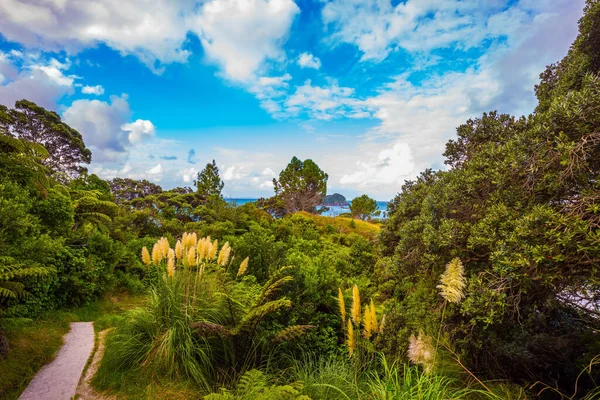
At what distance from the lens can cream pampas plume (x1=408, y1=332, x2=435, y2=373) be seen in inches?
128

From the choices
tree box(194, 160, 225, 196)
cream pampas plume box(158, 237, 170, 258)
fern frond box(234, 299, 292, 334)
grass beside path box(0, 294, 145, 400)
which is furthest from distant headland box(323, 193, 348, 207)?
fern frond box(234, 299, 292, 334)

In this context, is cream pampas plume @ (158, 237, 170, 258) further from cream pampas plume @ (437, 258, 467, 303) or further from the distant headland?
the distant headland

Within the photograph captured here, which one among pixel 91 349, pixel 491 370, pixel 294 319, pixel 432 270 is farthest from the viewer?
pixel 91 349

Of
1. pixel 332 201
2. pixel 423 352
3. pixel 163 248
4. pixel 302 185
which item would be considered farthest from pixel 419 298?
pixel 332 201

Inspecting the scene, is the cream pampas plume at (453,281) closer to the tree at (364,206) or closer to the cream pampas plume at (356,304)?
the cream pampas plume at (356,304)

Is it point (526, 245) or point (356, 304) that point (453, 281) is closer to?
point (526, 245)

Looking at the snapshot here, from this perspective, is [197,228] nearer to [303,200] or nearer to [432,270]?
[432,270]

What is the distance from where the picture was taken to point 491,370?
3.98 meters

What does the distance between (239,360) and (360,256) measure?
19.6 ft

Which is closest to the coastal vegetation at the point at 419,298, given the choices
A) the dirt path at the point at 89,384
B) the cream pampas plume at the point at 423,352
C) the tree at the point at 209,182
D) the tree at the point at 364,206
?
the cream pampas plume at the point at 423,352

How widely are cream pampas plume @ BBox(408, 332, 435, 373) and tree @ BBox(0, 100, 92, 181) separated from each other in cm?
2884

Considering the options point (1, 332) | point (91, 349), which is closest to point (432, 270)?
point (91, 349)

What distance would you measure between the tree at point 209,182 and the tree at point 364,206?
19.9 m

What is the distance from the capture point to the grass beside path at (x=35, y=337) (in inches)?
181
